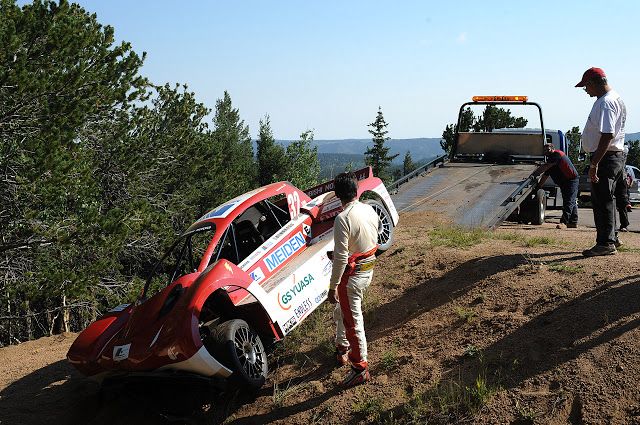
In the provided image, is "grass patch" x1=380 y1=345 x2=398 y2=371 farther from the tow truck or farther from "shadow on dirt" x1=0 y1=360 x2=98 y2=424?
the tow truck

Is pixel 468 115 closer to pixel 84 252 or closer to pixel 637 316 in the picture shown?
pixel 84 252

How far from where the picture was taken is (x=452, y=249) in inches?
334

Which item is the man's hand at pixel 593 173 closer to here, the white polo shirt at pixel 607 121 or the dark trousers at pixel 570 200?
the white polo shirt at pixel 607 121

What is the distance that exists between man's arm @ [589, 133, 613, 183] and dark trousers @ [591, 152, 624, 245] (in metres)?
0.14

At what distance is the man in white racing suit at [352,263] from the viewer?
5.39m

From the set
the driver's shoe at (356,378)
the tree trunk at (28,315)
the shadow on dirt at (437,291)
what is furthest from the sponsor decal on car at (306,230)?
the tree trunk at (28,315)

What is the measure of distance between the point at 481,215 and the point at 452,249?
268 centimetres

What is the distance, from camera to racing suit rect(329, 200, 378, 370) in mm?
5391

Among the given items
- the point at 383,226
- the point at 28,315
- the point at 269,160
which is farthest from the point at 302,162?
the point at 383,226

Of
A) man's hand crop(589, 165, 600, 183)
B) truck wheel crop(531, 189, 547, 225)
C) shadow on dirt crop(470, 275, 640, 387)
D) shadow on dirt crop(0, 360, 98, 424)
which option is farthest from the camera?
truck wheel crop(531, 189, 547, 225)

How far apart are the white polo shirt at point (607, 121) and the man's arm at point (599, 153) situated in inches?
2.1

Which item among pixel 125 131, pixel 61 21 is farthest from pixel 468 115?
pixel 61 21

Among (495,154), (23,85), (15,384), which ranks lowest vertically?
(15,384)

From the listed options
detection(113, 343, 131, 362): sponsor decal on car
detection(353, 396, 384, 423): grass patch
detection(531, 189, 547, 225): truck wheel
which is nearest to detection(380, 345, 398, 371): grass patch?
detection(353, 396, 384, 423): grass patch
